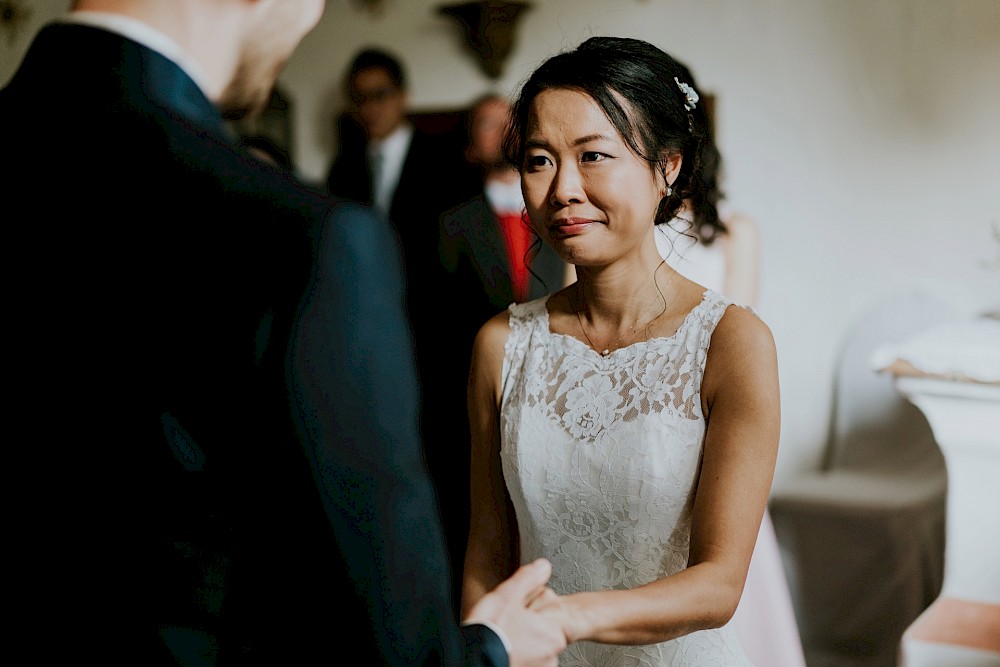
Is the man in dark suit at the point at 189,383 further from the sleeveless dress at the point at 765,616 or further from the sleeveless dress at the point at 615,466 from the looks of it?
the sleeveless dress at the point at 765,616

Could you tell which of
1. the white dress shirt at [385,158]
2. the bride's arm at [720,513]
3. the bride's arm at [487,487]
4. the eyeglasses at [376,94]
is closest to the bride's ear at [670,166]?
the bride's arm at [720,513]

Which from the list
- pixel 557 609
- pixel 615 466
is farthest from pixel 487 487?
pixel 557 609

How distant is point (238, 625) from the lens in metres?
0.81

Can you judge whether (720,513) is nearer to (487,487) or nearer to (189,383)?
(487,487)

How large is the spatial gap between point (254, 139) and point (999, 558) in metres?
3.10

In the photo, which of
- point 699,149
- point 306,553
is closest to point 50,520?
point 306,553

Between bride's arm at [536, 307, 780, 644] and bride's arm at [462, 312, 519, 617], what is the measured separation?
0.31 meters

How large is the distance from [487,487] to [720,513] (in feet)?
1.25

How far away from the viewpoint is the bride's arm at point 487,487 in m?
1.46

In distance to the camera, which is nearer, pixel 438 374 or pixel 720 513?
pixel 720 513

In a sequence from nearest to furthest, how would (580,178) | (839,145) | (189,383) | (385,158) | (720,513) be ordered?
(189,383) < (720,513) < (580,178) < (839,145) < (385,158)

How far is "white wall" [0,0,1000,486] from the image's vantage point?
3787mm

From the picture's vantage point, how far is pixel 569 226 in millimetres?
1383

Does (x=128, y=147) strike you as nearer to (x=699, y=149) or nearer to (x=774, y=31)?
(x=699, y=149)
